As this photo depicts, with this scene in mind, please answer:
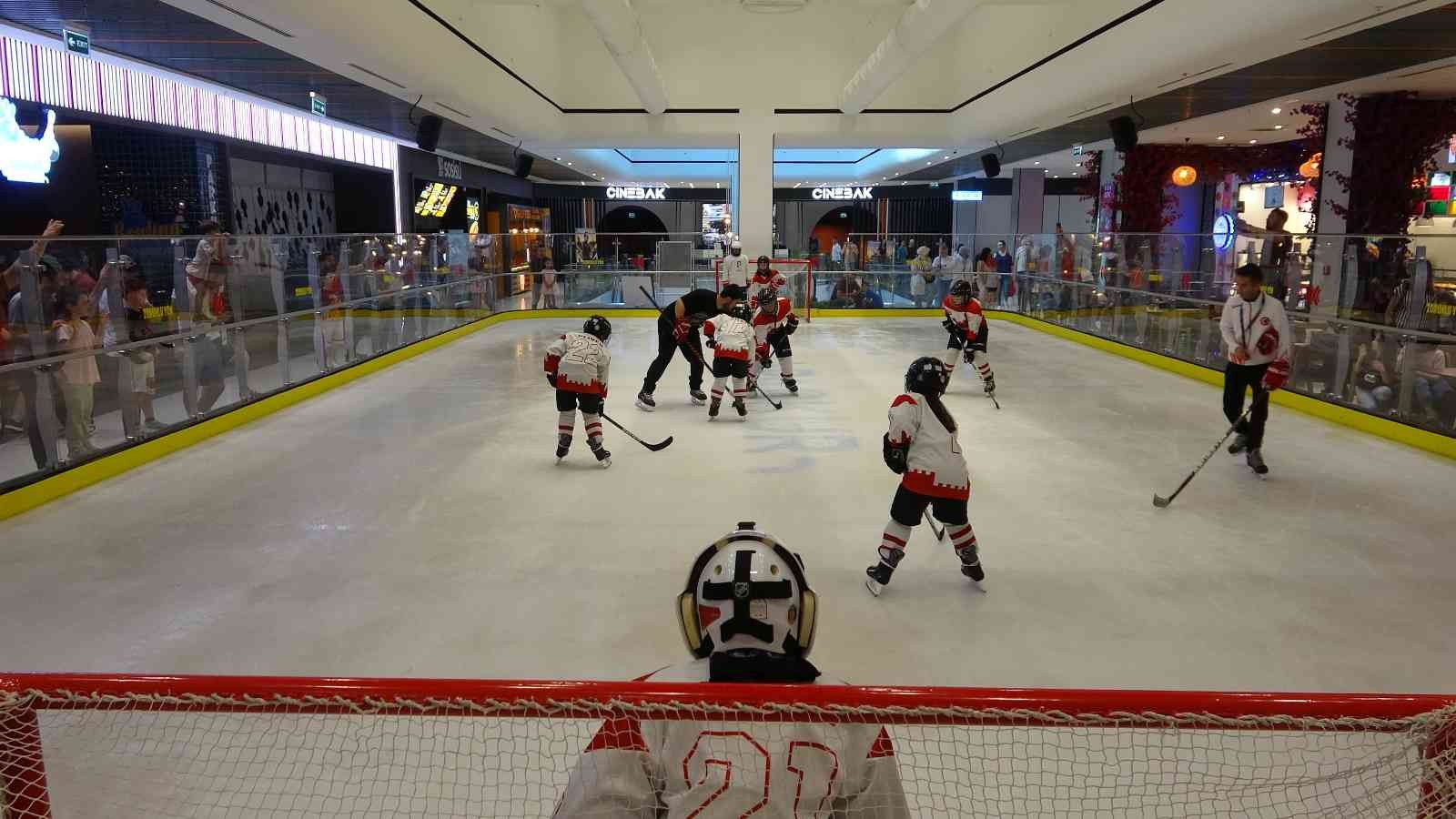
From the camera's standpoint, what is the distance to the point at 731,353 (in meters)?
8.59

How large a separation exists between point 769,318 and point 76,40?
653 cm

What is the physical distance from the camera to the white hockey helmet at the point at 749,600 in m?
1.69

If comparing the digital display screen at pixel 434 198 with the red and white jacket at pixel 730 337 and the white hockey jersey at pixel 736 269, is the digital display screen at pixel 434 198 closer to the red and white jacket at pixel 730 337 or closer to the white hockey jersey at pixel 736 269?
the white hockey jersey at pixel 736 269

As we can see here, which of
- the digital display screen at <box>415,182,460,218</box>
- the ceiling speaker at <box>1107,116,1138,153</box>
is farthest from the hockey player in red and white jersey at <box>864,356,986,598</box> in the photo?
the digital display screen at <box>415,182,460,218</box>

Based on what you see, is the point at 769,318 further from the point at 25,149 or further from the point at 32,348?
the point at 25,149

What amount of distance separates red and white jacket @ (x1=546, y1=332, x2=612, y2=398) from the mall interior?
4 cm

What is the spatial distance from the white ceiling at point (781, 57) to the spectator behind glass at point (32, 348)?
2449 mm

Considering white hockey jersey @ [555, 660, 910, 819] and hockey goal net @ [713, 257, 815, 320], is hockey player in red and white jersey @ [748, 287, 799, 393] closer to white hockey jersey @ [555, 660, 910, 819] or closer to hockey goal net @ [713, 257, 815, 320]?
hockey goal net @ [713, 257, 815, 320]

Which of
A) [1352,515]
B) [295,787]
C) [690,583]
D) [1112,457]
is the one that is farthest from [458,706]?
[1112,457]

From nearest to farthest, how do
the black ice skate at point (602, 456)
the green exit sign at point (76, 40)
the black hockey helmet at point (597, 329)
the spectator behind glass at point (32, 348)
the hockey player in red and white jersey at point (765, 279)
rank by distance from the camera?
the spectator behind glass at point (32, 348)
the black hockey helmet at point (597, 329)
the black ice skate at point (602, 456)
the green exit sign at point (76, 40)
the hockey player in red and white jersey at point (765, 279)

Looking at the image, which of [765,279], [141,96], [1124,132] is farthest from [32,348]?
[1124,132]

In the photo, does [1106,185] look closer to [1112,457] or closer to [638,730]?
[1112,457]

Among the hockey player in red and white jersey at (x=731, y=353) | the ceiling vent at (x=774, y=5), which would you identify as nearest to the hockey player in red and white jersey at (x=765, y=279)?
the hockey player in red and white jersey at (x=731, y=353)

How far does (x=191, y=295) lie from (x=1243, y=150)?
18.5 meters
